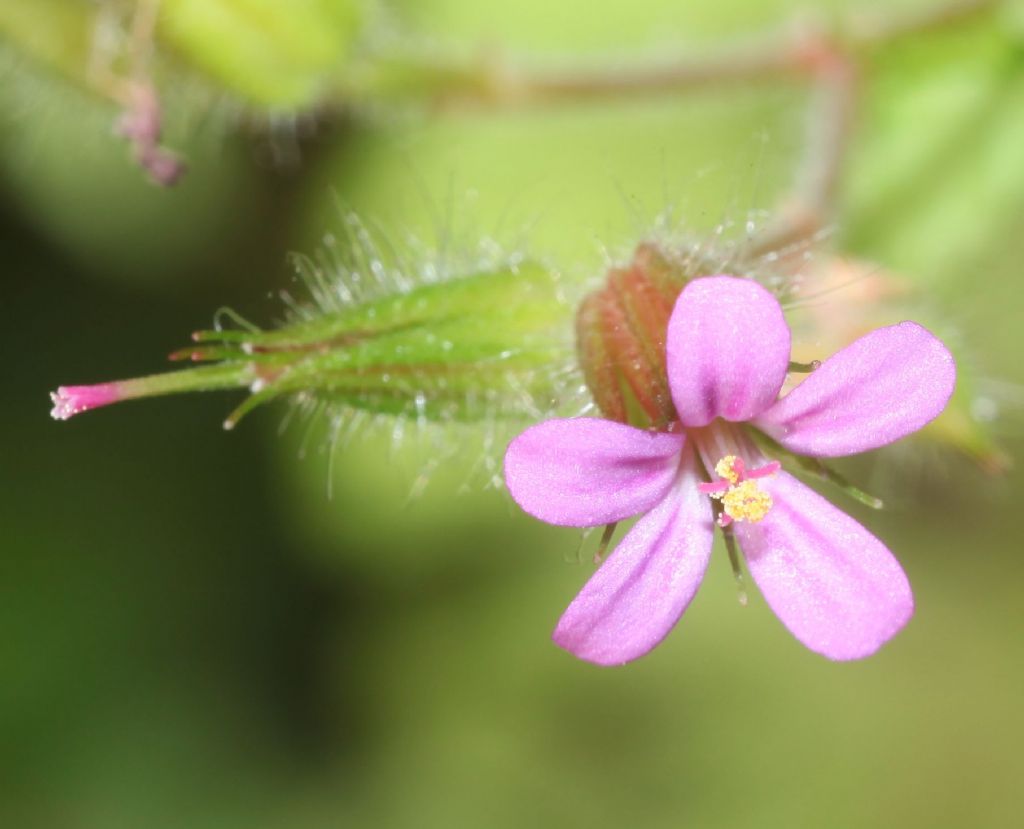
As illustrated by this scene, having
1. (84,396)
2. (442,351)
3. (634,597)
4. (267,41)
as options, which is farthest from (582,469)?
(267,41)

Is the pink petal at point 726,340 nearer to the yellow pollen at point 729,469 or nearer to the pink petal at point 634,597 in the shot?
the yellow pollen at point 729,469

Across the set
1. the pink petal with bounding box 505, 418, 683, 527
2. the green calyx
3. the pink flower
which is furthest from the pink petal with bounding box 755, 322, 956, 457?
the green calyx

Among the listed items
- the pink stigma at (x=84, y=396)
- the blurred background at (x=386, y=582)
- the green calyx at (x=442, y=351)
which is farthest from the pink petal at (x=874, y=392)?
the blurred background at (x=386, y=582)

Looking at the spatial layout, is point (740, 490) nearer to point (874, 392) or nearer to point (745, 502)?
point (745, 502)

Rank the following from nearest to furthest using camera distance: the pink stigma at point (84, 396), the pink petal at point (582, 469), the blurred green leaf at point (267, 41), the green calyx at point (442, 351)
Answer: the pink petal at point (582, 469) → the pink stigma at point (84, 396) → the green calyx at point (442, 351) → the blurred green leaf at point (267, 41)

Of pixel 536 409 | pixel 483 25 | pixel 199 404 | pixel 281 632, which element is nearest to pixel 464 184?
pixel 483 25

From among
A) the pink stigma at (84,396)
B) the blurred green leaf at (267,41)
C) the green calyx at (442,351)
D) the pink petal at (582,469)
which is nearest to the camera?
the pink petal at (582,469)
